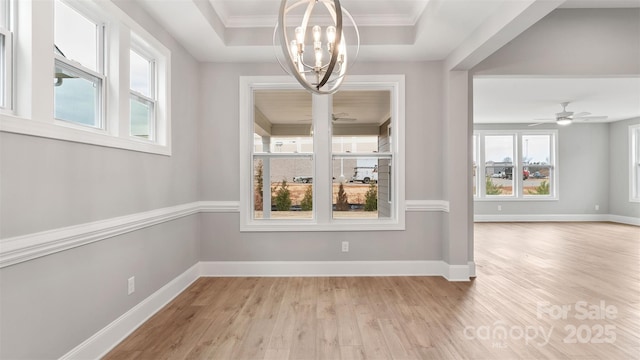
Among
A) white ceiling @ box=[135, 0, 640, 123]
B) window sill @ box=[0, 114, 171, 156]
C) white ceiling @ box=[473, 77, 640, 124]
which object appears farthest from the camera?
white ceiling @ box=[473, 77, 640, 124]

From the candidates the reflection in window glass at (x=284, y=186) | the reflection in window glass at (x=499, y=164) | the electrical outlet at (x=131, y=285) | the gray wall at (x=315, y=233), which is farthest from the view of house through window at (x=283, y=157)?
the reflection in window glass at (x=499, y=164)

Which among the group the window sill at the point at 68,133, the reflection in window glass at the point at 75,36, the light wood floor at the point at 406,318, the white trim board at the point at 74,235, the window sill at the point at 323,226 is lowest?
the light wood floor at the point at 406,318

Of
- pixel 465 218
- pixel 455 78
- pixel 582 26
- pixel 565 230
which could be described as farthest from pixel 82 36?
pixel 565 230

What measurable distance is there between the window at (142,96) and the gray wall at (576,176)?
8.45 meters

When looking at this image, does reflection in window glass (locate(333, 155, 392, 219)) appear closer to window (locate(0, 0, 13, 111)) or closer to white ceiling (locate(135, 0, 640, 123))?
white ceiling (locate(135, 0, 640, 123))

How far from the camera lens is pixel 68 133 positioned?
1.83m

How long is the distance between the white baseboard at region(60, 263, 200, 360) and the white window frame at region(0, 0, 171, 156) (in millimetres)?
1269

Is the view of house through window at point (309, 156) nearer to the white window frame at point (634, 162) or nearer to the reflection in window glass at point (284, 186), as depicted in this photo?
the reflection in window glass at point (284, 186)

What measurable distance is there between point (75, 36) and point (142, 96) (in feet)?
2.44

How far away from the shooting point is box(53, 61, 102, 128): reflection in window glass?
6.31ft

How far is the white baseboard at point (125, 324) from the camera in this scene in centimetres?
201

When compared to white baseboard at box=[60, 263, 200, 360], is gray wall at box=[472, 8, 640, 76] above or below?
above

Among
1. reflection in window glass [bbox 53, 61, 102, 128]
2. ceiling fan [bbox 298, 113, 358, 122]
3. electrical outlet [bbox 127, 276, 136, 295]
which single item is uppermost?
ceiling fan [bbox 298, 113, 358, 122]

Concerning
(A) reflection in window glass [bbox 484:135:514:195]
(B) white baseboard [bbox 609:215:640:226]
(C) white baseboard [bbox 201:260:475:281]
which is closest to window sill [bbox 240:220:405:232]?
(C) white baseboard [bbox 201:260:475:281]
